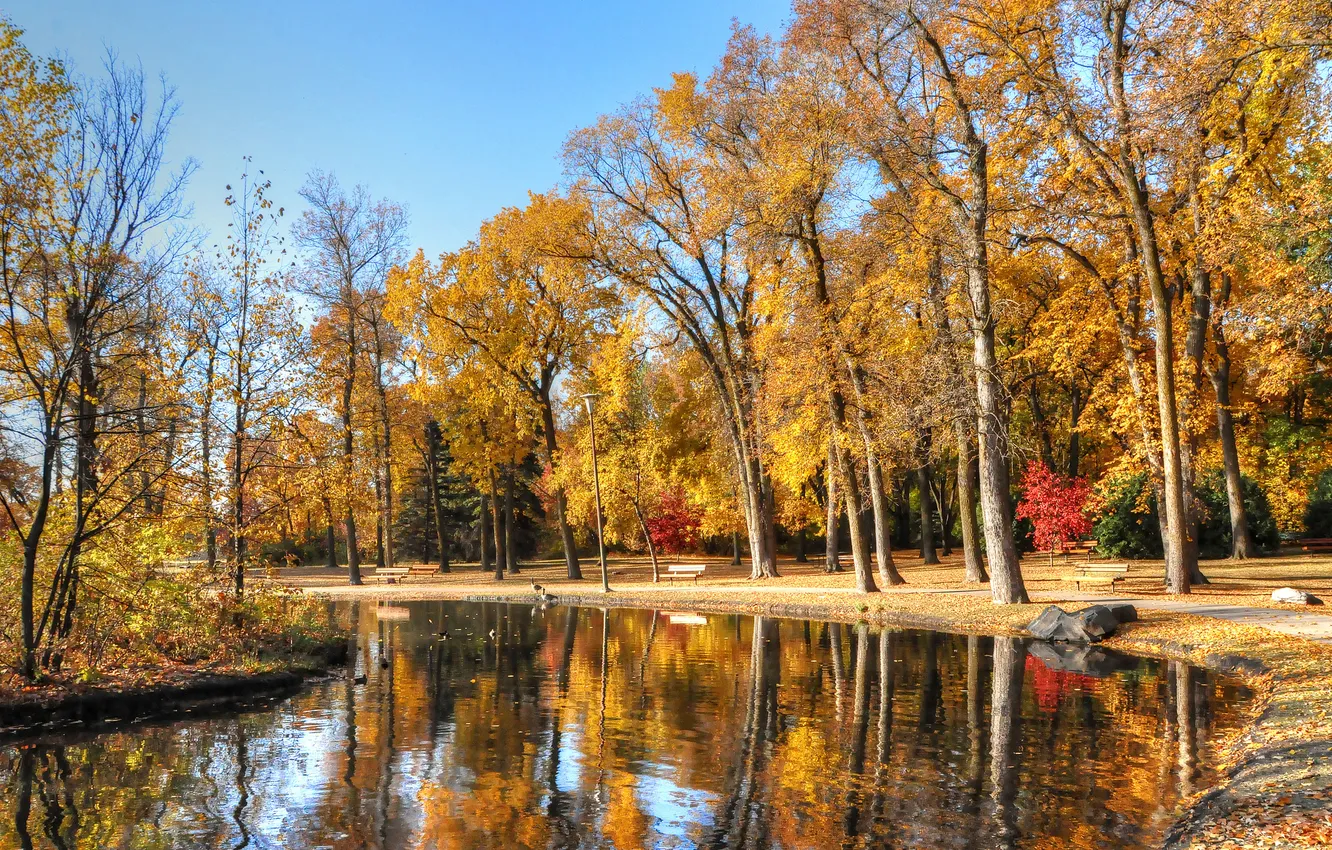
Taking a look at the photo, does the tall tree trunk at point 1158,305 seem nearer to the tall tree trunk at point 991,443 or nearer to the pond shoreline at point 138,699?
the tall tree trunk at point 991,443

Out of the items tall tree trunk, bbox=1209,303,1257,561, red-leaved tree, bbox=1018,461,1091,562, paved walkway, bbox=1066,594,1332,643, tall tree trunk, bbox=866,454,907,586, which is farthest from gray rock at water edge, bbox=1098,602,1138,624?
tall tree trunk, bbox=1209,303,1257,561

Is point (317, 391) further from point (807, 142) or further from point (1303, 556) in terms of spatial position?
point (1303, 556)

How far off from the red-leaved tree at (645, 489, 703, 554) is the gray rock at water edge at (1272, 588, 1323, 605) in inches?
1178

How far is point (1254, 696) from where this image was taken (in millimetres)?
11977

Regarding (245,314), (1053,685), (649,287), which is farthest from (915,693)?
(649,287)

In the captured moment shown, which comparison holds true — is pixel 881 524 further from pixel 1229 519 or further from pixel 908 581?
pixel 1229 519

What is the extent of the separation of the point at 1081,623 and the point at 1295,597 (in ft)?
17.4

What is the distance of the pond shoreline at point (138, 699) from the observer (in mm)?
10836

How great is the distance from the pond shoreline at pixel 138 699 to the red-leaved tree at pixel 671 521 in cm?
3355

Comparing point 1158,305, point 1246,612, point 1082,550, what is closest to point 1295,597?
point 1246,612

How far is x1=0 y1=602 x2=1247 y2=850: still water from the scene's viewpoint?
7180 millimetres

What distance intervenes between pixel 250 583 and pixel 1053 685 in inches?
476

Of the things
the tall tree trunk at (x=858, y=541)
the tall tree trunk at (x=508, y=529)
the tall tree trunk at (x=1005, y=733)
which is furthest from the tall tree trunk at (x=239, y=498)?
the tall tree trunk at (x=508, y=529)

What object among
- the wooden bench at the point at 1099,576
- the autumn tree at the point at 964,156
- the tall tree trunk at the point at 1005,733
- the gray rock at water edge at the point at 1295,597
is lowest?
the tall tree trunk at the point at 1005,733
